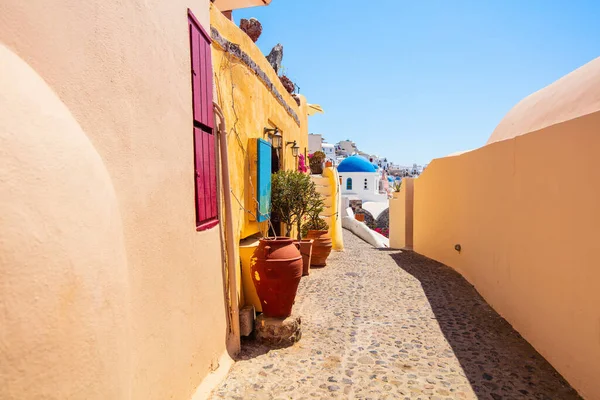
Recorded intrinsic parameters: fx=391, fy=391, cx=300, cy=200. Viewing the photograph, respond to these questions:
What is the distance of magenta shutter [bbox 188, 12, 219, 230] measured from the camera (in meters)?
3.23

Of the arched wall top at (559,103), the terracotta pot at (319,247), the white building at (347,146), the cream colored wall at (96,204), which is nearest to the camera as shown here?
the cream colored wall at (96,204)

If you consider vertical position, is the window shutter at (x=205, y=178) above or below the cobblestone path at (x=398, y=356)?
above

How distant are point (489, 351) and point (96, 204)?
12.8 ft

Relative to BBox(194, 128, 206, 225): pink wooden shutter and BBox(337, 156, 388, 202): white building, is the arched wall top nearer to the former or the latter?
BBox(194, 128, 206, 225): pink wooden shutter

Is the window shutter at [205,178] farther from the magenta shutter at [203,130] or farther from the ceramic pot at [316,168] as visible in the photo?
the ceramic pot at [316,168]

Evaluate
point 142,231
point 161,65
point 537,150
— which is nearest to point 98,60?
point 161,65

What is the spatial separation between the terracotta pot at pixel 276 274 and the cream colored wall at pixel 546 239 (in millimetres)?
2435

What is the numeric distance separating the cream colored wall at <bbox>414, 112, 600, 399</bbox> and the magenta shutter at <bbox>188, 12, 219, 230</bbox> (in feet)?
10.1

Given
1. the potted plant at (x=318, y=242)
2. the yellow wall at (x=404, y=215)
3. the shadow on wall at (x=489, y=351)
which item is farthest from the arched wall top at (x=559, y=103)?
the yellow wall at (x=404, y=215)

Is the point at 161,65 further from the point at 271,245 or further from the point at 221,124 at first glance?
the point at 271,245

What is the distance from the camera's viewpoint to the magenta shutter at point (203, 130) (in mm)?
3227

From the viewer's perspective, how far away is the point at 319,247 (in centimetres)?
823

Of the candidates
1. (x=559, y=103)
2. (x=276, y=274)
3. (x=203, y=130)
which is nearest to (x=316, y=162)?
(x=559, y=103)

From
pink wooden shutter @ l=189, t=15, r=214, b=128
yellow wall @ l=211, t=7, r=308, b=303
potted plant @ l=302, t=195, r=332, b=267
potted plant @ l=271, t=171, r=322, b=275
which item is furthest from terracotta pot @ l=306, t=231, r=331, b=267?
pink wooden shutter @ l=189, t=15, r=214, b=128
